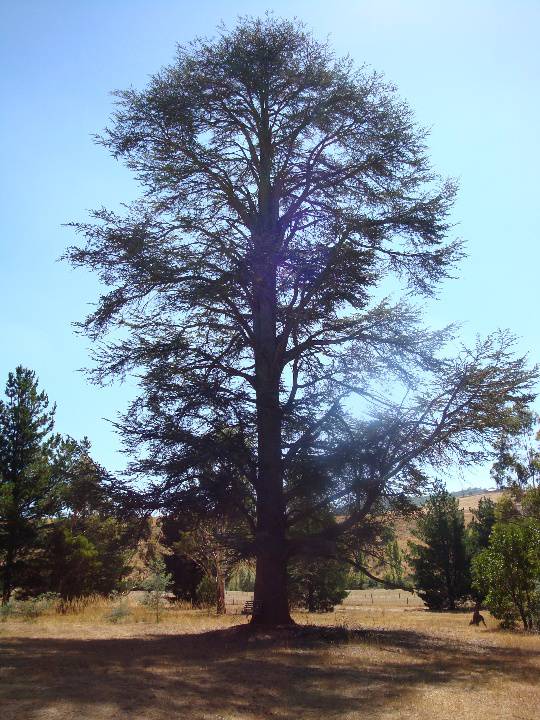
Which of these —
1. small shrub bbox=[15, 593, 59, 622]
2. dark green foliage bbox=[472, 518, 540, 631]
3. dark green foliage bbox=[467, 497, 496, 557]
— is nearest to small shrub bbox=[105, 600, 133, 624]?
small shrub bbox=[15, 593, 59, 622]

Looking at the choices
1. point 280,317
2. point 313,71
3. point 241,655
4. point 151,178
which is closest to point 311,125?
point 313,71

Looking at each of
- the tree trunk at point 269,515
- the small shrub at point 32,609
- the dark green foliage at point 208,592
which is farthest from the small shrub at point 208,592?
the tree trunk at point 269,515

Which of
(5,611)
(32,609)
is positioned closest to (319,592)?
(32,609)

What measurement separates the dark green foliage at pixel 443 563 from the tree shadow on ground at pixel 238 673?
79.3 ft

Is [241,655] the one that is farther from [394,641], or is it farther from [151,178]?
[151,178]

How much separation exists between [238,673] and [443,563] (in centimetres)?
3049

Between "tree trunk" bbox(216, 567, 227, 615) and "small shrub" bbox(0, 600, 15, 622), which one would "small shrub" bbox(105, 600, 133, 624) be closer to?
"small shrub" bbox(0, 600, 15, 622)

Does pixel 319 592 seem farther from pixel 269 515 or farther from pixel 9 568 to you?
pixel 269 515

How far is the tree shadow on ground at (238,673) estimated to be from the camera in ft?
21.6

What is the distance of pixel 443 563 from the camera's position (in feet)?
119

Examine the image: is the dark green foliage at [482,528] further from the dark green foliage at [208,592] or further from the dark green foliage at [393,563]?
the dark green foliage at [208,592]

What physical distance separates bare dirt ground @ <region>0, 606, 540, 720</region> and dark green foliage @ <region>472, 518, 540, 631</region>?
395cm

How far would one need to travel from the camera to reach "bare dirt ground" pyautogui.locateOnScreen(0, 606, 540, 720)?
21.5 feet

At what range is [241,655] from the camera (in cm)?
1023
